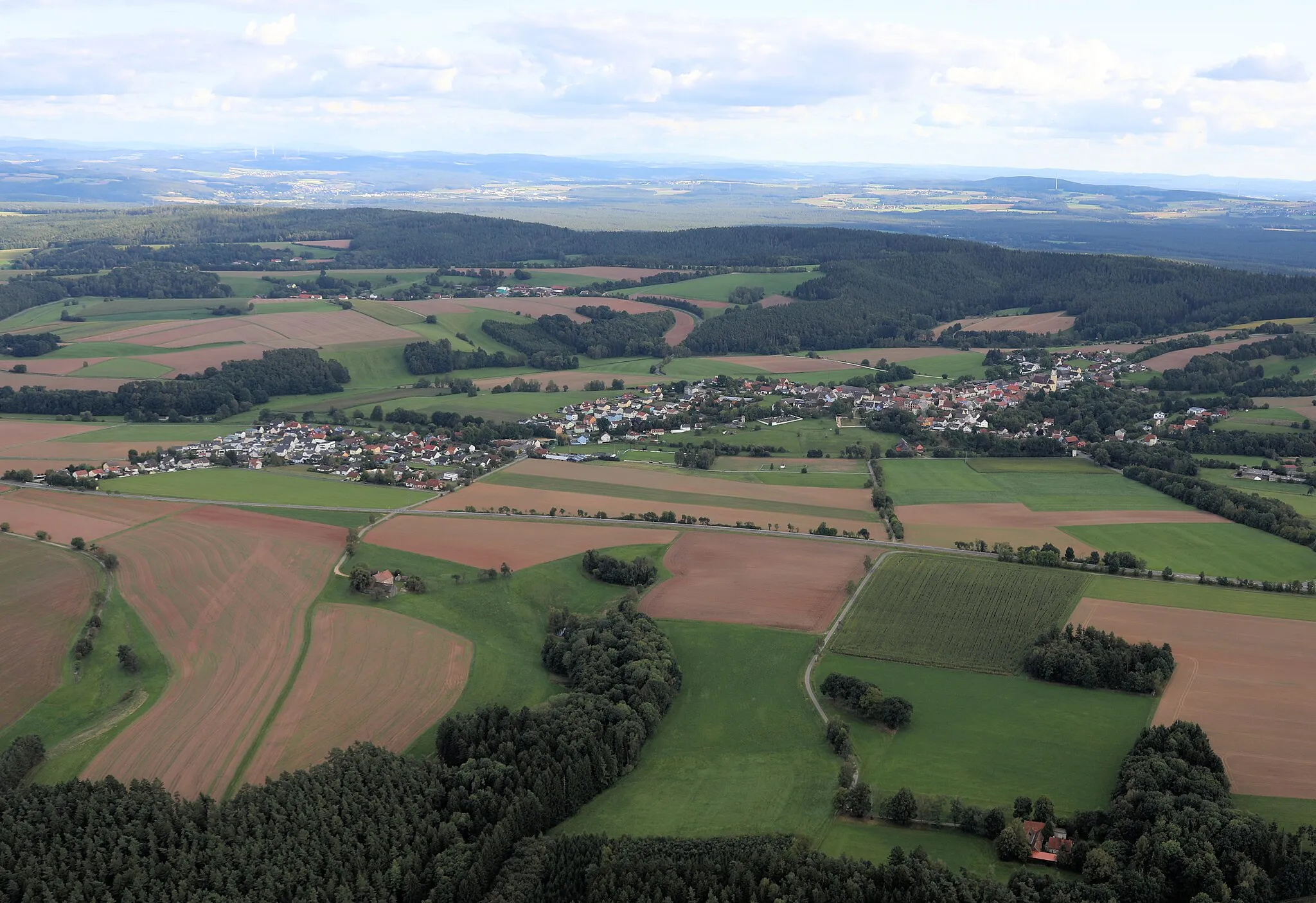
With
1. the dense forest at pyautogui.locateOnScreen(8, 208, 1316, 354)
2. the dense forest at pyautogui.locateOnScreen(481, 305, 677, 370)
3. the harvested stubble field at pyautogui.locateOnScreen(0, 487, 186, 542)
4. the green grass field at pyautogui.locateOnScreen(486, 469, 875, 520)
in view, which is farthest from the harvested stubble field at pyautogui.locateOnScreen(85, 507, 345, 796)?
the dense forest at pyautogui.locateOnScreen(8, 208, 1316, 354)

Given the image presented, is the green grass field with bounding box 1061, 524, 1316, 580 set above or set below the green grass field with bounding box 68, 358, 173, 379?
below

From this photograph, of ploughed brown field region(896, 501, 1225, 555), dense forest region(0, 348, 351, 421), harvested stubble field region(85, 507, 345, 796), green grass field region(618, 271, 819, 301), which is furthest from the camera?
green grass field region(618, 271, 819, 301)

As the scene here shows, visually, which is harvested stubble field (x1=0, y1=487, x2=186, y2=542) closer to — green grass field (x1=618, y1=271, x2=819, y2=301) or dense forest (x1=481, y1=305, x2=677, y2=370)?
dense forest (x1=481, y1=305, x2=677, y2=370)

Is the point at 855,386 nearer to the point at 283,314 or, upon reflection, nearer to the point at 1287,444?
the point at 1287,444

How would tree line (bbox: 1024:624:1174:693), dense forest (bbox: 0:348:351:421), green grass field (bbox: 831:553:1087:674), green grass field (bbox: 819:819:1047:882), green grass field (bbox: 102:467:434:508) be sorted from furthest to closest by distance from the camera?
dense forest (bbox: 0:348:351:421) → green grass field (bbox: 102:467:434:508) → green grass field (bbox: 831:553:1087:674) → tree line (bbox: 1024:624:1174:693) → green grass field (bbox: 819:819:1047:882)

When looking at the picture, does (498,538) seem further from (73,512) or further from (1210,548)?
(1210,548)

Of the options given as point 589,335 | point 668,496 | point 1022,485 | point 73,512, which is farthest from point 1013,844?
point 589,335

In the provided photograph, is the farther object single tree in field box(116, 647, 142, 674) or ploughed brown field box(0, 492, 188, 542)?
ploughed brown field box(0, 492, 188, 542)

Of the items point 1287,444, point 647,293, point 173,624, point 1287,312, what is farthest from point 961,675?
point 647,293
